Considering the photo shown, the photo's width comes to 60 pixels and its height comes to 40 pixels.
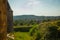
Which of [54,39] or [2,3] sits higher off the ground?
[2,3]

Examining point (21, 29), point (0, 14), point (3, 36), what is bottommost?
point (21, 29)

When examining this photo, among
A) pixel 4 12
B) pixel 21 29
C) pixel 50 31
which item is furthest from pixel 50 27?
pixel 21 29

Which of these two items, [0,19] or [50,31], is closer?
[0,19]

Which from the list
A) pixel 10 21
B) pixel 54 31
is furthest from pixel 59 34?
pixel 10 21

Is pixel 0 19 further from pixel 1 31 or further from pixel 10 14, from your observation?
pixel 10 14

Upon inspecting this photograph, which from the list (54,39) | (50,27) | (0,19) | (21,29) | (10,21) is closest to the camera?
(0,19)

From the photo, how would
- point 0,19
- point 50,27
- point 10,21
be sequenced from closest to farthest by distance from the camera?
point 0,19 → point 50,27 → point 10,21

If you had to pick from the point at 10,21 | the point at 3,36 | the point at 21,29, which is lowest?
the point at 21,29

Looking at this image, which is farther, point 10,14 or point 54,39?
point 10,14

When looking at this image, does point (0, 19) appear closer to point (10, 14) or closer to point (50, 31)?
point (50, 31)
